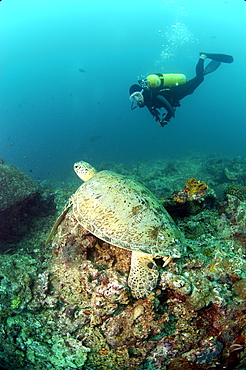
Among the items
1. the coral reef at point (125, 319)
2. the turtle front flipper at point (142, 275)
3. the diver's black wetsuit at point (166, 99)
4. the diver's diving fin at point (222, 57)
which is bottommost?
the coral reef at point (125, 319)

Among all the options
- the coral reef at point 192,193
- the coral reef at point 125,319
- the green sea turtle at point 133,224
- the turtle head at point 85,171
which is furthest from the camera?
the turtle head at point 85,171

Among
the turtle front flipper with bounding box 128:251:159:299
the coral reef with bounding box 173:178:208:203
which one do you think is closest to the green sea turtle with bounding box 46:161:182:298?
the turtle front flipper with bounding box 128:251:159:299

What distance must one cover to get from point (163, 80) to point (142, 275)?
8.52 metres

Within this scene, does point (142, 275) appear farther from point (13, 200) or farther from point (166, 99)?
point (166, 99)

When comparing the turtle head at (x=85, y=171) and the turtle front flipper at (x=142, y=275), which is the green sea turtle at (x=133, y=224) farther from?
the turtle head at (x=85, y=171)

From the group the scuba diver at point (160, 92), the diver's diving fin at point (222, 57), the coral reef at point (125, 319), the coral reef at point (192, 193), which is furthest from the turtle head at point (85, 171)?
the diver's diving fin at point (222, 57)

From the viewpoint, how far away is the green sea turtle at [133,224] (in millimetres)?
2121

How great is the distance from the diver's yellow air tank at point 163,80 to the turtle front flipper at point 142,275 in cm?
767

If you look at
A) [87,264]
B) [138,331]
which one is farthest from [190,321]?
[87,264]

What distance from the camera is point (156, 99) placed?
7.75m

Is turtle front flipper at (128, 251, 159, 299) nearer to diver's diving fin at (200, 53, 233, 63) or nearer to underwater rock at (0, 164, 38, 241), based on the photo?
underwater rock at (0, 164, 38, 241)

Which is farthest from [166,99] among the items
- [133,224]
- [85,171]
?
[133,224]

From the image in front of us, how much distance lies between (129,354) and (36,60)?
459 feet

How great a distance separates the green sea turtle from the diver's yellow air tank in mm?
6731
